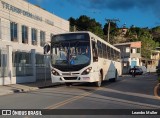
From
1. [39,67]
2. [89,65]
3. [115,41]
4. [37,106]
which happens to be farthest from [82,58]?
[115,41]

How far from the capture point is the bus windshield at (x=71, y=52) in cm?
2275

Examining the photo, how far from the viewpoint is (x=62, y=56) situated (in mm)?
23047

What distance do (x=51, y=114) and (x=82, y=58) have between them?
11.0m

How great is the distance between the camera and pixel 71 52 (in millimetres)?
22828

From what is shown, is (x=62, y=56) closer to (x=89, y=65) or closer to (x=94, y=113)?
(x=89, y=65)

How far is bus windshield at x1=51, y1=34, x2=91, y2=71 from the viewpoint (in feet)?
74.6

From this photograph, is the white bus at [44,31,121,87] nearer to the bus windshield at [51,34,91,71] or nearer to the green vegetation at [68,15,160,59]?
the bus windshield at [51,34,91,71]

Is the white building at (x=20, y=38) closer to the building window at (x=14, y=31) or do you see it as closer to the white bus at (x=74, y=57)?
the building window at (x=14, y=31)

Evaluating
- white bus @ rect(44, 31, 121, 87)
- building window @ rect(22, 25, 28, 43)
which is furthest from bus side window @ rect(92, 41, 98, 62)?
building window @ rect(22, 25, 28, 43)

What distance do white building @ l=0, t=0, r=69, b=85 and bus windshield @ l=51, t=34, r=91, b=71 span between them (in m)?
7.95

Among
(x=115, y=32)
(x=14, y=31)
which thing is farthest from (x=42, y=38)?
(x=115, y=32)

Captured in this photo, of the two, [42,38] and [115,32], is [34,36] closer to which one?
[42,38]

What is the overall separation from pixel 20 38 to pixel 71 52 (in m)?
14.8

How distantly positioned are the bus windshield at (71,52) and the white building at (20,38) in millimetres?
7954
